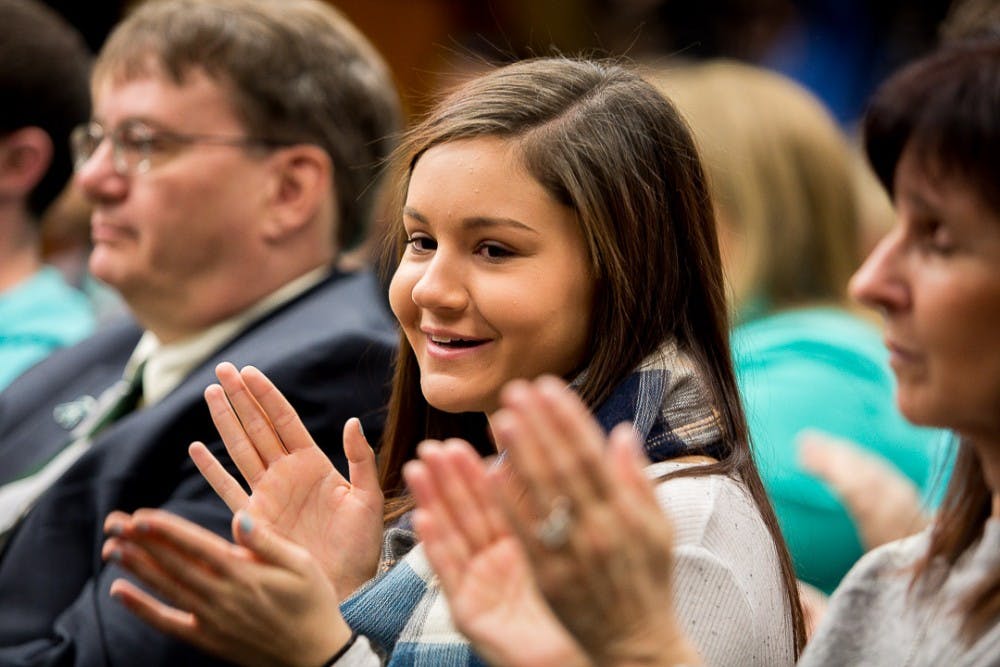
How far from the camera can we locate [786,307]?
307 centimetres

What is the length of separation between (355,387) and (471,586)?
1141mm

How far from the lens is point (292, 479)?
1.80 metres

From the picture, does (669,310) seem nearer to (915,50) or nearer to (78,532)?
(78,532)

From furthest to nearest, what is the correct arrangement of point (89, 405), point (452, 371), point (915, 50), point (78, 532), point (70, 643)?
1. point (915, 50)
2. point (89, 405)
3. point (78, 532)
4. point (70, 643)
5. point (452, 371)

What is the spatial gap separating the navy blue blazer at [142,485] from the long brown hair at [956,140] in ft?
3.60

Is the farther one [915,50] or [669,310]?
[915,50]

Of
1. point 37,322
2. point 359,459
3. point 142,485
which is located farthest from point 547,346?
point 37,322

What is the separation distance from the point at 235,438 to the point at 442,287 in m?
0.33

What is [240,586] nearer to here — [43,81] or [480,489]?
[480,489]

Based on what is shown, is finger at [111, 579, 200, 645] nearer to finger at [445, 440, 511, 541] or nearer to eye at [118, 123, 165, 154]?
finger at [445, 440, 511, 541]

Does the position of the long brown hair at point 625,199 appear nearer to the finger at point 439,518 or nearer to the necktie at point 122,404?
the finger at point 439,518

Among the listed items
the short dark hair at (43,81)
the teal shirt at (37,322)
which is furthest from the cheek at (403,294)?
the short dark hair at (43,81)

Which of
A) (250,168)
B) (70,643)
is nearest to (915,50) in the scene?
(250,168)

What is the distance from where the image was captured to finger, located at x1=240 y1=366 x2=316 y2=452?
1.79 metres
